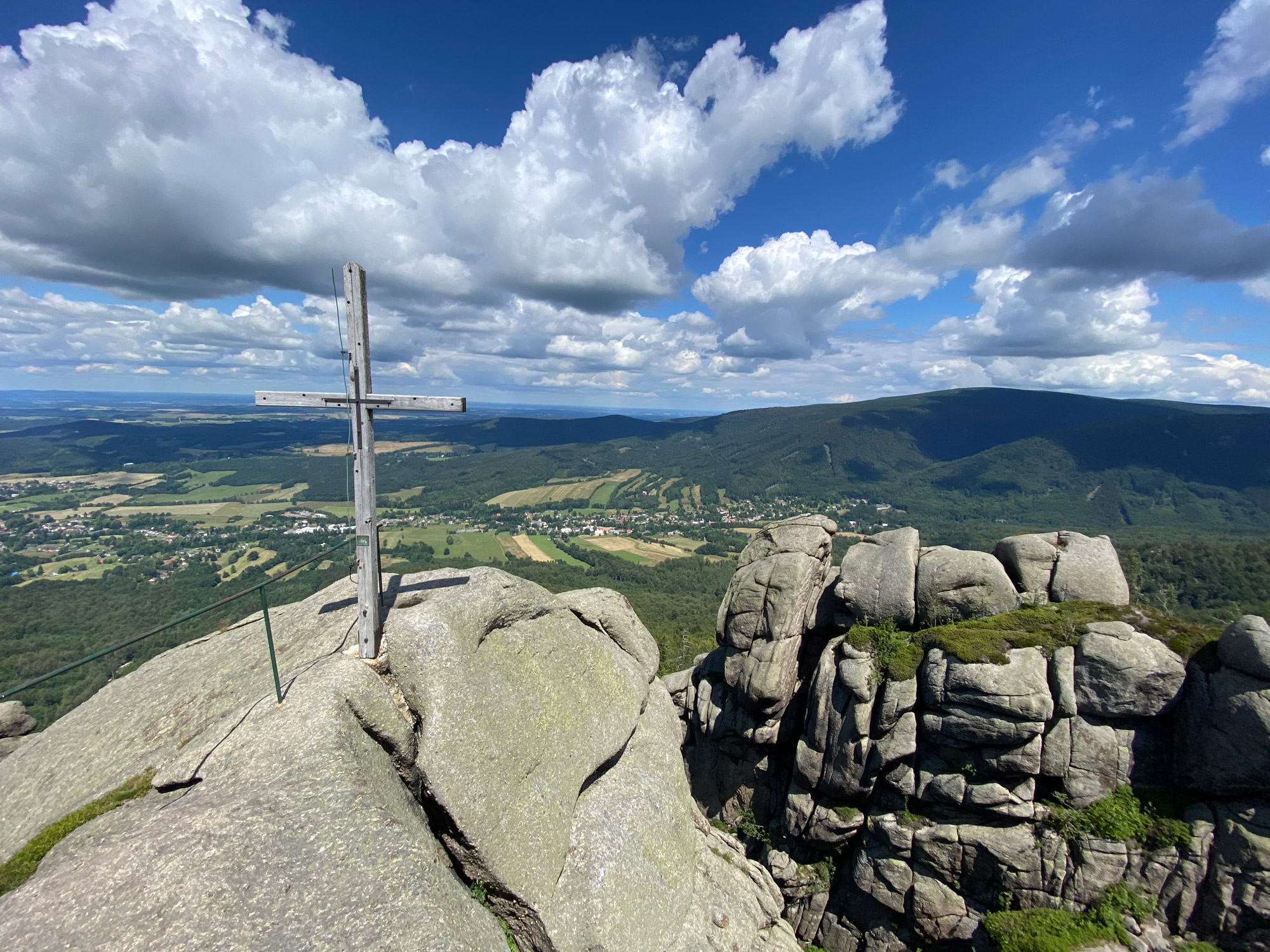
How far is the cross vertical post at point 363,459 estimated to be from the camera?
12195 millimetres

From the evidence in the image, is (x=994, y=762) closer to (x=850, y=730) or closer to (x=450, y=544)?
(x=850, y=730)

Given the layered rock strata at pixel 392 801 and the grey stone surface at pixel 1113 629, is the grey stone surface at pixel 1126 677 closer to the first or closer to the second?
the grey stone surface at pixel 1113 629

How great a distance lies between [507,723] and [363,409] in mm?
8453

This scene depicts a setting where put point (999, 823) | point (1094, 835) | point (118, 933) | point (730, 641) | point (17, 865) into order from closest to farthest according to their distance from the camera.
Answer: point (118, 933), point (17, 865), point (1094, 835), point (999, 823), point (730, 641)

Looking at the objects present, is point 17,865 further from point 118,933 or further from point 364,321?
point 364,321

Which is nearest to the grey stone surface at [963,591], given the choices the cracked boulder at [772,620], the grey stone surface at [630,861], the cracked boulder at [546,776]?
the cracked boulder at [772,620]

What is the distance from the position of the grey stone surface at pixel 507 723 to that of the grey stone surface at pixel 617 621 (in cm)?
268

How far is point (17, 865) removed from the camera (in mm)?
9164

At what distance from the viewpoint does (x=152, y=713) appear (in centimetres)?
1302

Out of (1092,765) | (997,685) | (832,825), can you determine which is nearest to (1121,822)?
(1092,765)

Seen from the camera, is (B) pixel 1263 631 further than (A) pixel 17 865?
Yes

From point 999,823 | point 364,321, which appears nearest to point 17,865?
point 364,321

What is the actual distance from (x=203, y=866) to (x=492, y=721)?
5656 mm

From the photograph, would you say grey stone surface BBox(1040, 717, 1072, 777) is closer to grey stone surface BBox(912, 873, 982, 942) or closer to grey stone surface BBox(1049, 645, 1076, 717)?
grey stone surface BBox(1049, 645, 1076, 717)
